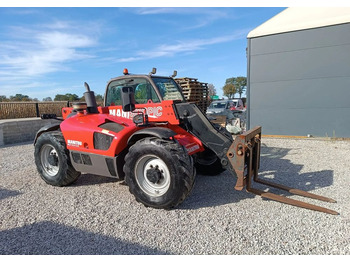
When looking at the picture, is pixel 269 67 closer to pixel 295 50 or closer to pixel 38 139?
pixel 295 50

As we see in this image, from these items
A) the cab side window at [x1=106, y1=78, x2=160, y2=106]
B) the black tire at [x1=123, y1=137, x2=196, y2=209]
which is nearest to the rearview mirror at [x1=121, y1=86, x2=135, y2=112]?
the black tire at [x1=123, y1=137, x2=196, y2=209]

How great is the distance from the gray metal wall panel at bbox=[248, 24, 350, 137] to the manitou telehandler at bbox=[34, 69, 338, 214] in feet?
19.9

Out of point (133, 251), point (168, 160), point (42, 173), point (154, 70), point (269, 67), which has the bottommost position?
point (133, 251)

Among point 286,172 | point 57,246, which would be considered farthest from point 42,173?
point 286,172

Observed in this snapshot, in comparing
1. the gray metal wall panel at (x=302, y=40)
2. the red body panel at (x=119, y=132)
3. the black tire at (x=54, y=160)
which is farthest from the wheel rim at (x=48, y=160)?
the gray metal wall panel at (x=302, y=40)

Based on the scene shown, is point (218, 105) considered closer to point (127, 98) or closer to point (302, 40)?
point (302, 40)

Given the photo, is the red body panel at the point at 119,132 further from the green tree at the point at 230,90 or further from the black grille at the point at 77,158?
the green tree at the point at 230,90

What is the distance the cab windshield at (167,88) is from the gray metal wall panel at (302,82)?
6195 millimetres

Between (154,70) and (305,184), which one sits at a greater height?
(154,70)

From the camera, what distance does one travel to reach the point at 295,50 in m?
9.47

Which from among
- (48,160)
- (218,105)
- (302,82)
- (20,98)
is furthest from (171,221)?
(20,98)

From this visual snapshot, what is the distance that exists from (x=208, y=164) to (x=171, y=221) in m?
2.04

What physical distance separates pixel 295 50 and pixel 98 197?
8.97 meters

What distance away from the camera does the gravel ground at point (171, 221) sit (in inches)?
111
